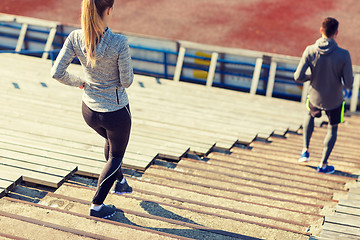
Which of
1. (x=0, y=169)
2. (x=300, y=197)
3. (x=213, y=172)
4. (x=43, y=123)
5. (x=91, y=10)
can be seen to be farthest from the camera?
(x=43, y=123)

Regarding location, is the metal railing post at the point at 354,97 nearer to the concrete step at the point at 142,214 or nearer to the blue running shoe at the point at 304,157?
the blue running shoe at the point at 304,157

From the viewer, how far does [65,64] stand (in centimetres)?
366

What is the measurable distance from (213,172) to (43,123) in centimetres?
259

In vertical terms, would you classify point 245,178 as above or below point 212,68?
below

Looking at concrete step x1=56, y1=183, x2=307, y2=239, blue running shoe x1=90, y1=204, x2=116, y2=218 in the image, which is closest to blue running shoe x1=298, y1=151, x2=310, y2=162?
concrete step x1=56, y1=183, x2=307, y2=239

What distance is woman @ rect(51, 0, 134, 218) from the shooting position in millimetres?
3387

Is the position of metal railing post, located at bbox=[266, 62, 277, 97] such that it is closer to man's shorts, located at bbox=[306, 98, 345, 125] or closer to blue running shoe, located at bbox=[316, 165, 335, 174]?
man's shorts, located at bbox=[306, 98, 345, 125]

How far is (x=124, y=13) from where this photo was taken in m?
17.8

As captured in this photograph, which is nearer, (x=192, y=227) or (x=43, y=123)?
(x=192, y=227)

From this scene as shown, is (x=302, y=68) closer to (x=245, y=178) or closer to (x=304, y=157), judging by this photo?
(x=304, y=157)

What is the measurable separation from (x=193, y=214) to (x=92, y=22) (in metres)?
1.97

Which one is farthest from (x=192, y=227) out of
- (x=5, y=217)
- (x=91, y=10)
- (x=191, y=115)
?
(x=191, y=115)

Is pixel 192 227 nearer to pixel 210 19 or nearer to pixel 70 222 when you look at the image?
pixel 70 222

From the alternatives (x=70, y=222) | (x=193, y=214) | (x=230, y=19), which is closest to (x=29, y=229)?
(x=70, y=222)
